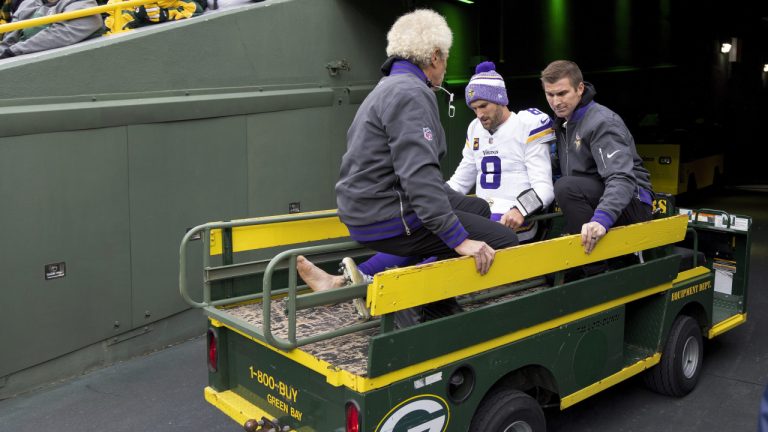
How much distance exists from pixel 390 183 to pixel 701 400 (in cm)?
318

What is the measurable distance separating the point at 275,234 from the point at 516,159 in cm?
165

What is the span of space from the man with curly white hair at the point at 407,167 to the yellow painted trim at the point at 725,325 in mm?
2756

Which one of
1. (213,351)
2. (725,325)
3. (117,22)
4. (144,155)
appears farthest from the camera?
(117,22)

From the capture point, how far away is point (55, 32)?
6.74m

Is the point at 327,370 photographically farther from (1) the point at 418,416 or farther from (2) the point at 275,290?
(2) the point at 275,290

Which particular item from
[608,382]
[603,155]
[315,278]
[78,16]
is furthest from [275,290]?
[78,16]

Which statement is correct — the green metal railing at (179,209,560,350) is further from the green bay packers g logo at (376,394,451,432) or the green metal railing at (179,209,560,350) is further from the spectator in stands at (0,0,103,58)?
the spectator in stands at (0,0,103,58)

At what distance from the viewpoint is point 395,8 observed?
9.05 meters

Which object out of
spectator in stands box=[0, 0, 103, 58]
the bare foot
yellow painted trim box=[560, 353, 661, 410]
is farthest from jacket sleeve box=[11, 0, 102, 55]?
yellow painted trim box=[560, 353, 661, 410]

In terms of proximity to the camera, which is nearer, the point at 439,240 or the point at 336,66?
the point at 439,240

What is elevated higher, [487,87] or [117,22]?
[117,22]

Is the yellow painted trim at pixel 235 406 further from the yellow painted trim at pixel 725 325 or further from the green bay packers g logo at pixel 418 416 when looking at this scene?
the yellow painted trim at pixel 725 325

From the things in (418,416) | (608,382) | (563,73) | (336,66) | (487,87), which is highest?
(336,66)

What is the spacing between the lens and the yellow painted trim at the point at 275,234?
432cm
